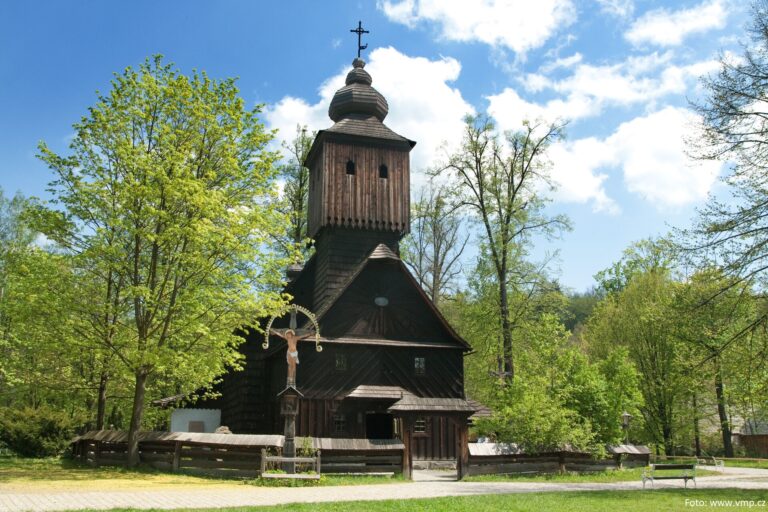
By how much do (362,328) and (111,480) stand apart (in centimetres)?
1067

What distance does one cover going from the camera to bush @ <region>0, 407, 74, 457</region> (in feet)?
75.8

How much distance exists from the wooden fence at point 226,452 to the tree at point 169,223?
2.79 ft

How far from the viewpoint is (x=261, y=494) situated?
14.0 meters

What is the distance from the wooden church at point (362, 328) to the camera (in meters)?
23.1

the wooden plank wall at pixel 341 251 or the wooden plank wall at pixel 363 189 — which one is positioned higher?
the wooden plank wall at pixel 363 189

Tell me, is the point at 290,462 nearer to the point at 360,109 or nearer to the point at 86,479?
the point at 86,479

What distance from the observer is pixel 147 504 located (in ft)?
38.5

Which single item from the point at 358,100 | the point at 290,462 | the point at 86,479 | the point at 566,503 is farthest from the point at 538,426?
the point at 358,100

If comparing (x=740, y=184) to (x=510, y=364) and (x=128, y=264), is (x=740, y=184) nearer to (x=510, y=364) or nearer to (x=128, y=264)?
(x=510, y=364)

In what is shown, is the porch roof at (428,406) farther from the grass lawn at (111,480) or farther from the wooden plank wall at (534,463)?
the grass lawn at (111,480)

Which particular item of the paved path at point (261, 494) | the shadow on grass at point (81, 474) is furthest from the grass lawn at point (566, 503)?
the shadow on grass at point (81, 474)

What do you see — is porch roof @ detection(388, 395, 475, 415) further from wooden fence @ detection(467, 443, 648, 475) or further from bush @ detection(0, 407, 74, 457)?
bush @ detection(0, 407, 74, 457)

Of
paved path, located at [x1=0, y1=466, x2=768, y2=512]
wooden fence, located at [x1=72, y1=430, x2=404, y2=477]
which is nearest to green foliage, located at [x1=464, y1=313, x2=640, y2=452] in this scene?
paved path, located at [x1=0, y1=466, x2=768, y2=512]

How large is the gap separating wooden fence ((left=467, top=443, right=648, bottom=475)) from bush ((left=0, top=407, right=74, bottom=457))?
15089 millimetres
